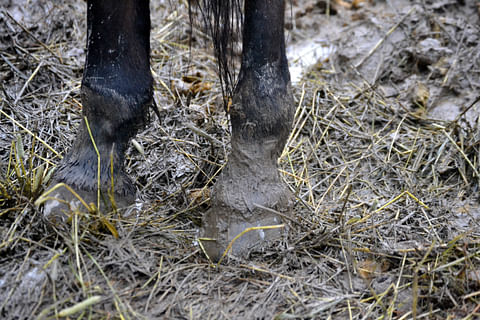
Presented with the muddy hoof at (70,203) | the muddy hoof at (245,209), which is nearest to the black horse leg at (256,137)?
the muddy hoof at (245,209)

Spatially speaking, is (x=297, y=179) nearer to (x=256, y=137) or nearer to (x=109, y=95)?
(x=256, y=137)

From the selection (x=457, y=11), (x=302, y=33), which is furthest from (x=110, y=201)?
(x=457, y=11)

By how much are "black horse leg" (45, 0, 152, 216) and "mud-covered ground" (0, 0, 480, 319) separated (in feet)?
0.34

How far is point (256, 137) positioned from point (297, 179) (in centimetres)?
52

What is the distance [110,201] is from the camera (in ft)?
5.35

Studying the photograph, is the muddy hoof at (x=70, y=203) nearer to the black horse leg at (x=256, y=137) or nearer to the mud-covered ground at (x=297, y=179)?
the mud-covered ground at (x=297, y=179)

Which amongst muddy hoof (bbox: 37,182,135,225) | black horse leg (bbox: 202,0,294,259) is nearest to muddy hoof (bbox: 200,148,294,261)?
black horse leg (bbox: 202,0,294,259)

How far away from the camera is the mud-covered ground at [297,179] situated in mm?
1376

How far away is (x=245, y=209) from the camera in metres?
1.59

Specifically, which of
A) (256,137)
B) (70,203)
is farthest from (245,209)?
(70,203)

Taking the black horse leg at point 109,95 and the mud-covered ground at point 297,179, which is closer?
the mud-covered ground at point 297,179

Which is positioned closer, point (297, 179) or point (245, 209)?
point (245, 209)

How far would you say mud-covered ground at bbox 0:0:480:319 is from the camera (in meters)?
1.38

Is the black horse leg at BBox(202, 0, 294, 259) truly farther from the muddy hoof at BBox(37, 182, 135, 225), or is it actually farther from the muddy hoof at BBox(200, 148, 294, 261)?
the muddy hoof at BBox(37, 182, 135, 225)
